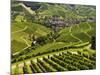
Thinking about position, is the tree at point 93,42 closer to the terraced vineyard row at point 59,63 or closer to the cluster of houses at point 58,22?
the terraced vineyard row at point 59,63

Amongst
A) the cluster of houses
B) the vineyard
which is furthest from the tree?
the cluster of houses

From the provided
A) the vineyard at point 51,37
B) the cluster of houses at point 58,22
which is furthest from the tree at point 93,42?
the cluster of houses at point 58,22

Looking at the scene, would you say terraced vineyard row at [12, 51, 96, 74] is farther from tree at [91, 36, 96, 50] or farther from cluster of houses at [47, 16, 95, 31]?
cluster of houses at [47, 16, 95, 31]

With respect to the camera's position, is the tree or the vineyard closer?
the vineyard

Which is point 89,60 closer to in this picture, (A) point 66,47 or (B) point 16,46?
(A) point 66,47

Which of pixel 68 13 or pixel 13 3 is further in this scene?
pixel 68 13

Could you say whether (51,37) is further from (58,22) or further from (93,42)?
(93,42)

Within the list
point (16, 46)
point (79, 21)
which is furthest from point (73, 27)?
point (16, 46)

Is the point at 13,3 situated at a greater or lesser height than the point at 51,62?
greater
